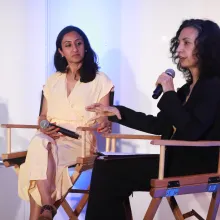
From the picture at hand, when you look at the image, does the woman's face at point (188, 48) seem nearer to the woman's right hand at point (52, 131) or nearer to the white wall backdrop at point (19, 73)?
the woman's right hand at point (52, 131)

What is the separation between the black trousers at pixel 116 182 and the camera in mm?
1562

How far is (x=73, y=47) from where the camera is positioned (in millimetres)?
2354

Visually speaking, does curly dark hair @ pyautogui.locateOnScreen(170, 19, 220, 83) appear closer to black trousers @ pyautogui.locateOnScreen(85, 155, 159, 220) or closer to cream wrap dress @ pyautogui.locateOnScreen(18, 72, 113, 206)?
black trousers @ pyautogui.locateOnScreen(85, 155, 159, 220)

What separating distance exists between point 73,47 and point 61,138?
0.57 meters

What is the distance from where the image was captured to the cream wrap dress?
198 centimetres

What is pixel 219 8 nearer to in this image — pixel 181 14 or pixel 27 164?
pixel 181 14

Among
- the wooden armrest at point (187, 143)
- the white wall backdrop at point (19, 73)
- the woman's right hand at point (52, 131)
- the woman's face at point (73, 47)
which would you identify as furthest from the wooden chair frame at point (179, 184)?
the white wall backdrop at point (19, 73)

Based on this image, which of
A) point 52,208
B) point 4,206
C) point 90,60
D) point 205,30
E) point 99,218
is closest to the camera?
point 99,218

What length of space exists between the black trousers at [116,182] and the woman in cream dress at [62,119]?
13.1 inches

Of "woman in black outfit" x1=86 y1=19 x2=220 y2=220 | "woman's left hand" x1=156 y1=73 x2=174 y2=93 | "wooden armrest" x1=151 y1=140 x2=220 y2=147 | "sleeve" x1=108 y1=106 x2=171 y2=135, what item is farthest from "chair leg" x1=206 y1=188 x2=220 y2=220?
"woman's left hand" x1=156 y1=73 x2=174 y2=93

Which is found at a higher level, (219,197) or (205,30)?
(205,30)

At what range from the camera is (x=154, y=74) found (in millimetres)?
2609

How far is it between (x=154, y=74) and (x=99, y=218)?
1.30 m

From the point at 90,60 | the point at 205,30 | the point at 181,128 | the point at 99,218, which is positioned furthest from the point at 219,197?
the point at 90,60
